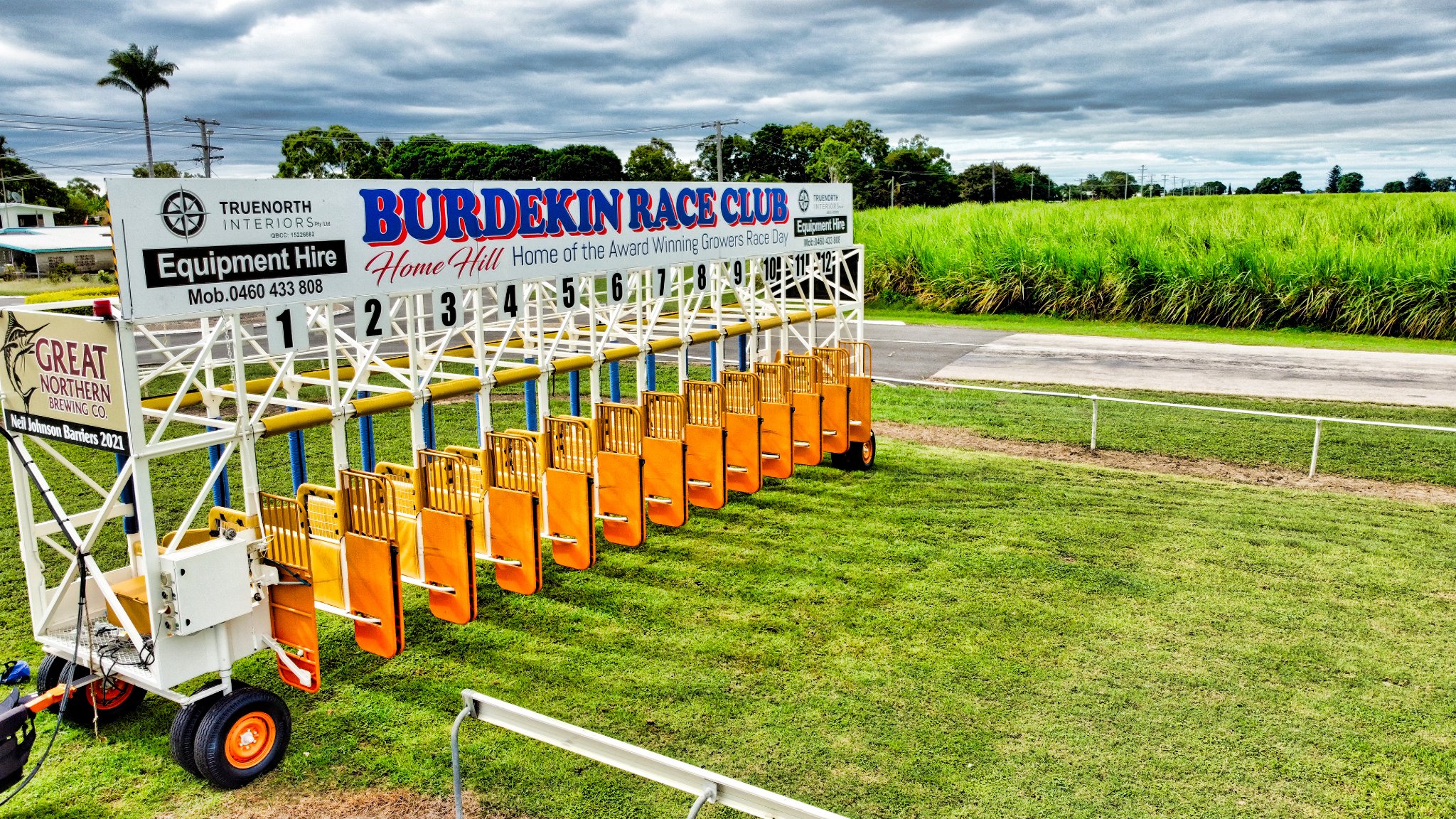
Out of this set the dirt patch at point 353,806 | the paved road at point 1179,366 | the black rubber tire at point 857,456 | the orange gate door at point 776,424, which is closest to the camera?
the dirt patch at point 353,806

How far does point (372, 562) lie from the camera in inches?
296

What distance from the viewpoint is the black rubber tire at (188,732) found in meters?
6.34

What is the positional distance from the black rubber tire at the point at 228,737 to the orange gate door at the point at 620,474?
407 centimetres

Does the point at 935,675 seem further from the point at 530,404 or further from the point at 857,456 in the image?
the point at 530,404

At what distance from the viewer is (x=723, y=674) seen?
775 centimetres

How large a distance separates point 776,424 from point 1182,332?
1888cm

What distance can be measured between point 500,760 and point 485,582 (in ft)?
10.9

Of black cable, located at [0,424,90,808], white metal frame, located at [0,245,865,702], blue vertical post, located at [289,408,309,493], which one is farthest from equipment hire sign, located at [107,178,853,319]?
blue vertical post, located at [289,408,309,493]

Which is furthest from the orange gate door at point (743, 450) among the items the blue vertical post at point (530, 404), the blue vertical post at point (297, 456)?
the blue vertical post at point (297, 456)

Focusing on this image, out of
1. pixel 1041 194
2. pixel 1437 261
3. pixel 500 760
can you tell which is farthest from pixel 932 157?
pixel 500 760

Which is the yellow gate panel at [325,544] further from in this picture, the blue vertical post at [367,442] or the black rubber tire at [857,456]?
the black rubber tire at [857,456]

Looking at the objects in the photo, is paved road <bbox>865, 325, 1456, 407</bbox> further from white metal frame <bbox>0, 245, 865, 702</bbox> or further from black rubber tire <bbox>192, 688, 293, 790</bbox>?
black rubber tire <bbox>192, 688, 293, 790</bbox>

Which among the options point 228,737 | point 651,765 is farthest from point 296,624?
point 651,765

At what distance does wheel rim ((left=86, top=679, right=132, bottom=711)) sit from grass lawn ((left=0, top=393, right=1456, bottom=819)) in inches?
7.2
